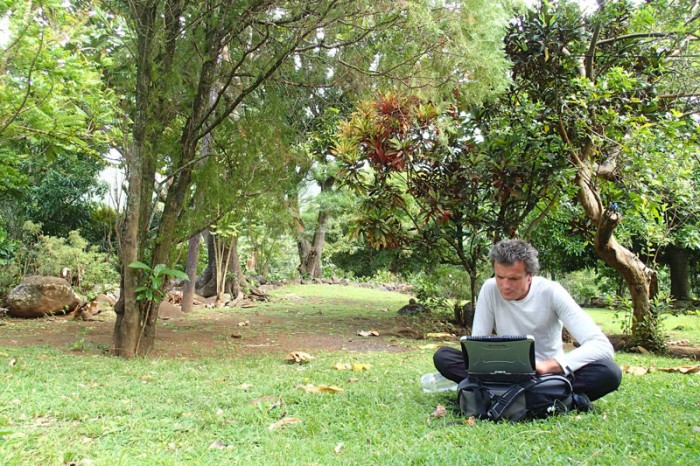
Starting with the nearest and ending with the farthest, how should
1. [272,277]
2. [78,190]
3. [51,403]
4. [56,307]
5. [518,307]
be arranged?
[51,403] < [518,307] < [56,307] < [78,190] < [272,277]

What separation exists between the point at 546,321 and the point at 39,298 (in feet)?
25.9

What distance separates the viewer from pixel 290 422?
288 centimetres

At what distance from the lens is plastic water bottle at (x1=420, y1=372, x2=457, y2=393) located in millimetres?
3688

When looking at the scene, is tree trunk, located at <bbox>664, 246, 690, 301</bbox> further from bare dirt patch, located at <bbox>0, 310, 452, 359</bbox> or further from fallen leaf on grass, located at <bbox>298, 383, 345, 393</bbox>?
fallen leaf on grass, located at <bbox>298, 383, 345, 393</bbox>

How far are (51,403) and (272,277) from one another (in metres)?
15.8

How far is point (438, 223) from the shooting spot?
700 centimetres

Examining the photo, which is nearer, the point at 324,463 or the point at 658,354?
the point at 324,463

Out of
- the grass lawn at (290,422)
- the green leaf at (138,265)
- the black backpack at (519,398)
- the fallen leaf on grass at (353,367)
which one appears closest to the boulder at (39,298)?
the grass lawn at (290,422)

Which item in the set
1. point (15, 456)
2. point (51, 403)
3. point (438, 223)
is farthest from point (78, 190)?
point (15, 456)

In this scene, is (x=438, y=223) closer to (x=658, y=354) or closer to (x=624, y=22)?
(x=658, y=354)

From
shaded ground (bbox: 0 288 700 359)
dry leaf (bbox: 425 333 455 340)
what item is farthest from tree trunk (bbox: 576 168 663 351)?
dry leaf (bbox: 425 333 455 340)

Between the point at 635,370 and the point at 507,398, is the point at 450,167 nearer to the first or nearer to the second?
the point at 635,370

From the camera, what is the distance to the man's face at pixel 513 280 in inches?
123

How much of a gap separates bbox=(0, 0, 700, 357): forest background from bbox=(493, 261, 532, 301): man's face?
3.04 metres
